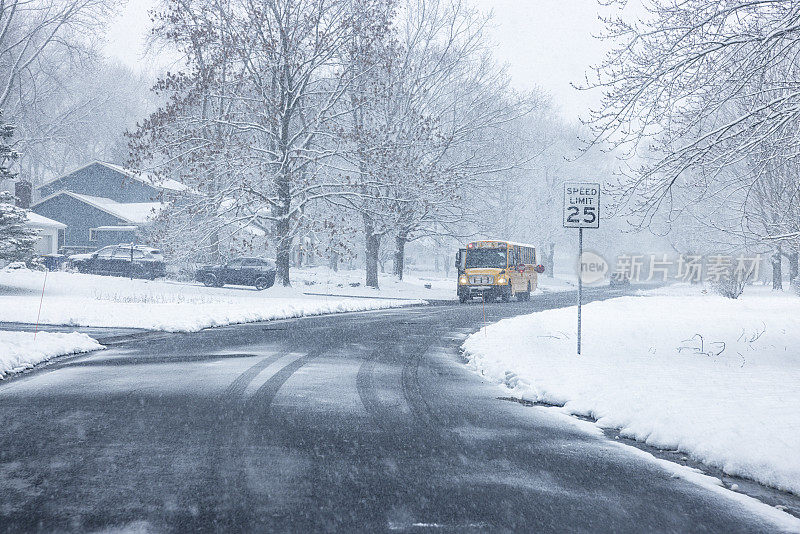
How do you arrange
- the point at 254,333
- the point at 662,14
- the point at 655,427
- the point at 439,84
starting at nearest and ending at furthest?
the point at 655,427 < the point at 662,14 < the point at 254,333 < the point at 439,84

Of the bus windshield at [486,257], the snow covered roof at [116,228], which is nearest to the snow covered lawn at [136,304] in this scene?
the bus windshield at [486,257]

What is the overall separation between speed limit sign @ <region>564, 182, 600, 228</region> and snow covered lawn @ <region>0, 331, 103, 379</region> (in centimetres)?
877

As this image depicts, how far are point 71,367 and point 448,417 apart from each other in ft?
20.6

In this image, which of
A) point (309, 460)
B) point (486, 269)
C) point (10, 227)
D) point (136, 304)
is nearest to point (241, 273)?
point (10, 227)

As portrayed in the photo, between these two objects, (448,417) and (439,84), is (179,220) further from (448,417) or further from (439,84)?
(448,417)

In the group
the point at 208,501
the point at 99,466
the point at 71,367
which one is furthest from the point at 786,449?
the point at 71,367

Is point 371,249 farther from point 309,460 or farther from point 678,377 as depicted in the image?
point 309,460

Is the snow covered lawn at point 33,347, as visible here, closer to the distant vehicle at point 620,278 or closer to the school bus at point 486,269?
the school bus at point 486,269

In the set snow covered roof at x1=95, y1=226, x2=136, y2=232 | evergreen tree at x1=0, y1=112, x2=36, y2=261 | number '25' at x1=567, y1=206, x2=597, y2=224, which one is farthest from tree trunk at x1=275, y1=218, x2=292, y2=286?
snow covered roof at x1=95, y1=226, x2=136, y2=232

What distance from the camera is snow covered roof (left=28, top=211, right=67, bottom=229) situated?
4771 centimetres

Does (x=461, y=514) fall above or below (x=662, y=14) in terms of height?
below

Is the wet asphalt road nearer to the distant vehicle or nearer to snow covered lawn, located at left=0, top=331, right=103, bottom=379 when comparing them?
snow covered lawn, located at left=0, top=331, right=103, bottom=379

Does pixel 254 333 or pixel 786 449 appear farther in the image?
pixel 254 333

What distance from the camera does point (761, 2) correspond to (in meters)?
9.69
